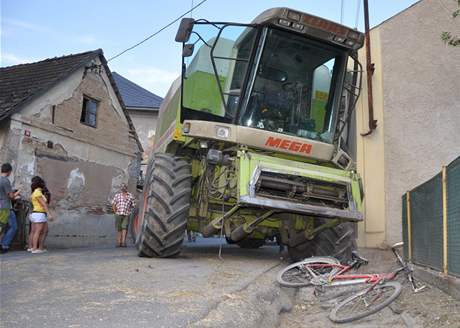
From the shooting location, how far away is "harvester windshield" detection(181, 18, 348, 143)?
266 inches

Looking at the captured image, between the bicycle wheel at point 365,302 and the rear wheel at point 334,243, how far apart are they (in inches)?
95.8

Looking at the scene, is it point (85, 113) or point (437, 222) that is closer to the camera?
point (437, 222)

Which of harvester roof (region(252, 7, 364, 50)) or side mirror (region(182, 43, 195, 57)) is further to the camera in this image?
side mirror (region(182, 43, 195, 57))

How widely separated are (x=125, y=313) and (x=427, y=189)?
14.7 feet

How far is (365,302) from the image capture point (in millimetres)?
4773

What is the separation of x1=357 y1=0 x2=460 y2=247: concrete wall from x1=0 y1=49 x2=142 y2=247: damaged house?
799 centimetres

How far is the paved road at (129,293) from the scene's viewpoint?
3398 millimetres

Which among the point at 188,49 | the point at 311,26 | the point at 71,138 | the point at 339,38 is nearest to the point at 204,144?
the point at 188,49

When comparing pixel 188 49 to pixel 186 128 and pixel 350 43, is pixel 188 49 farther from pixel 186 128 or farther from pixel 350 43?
pixel 350 43

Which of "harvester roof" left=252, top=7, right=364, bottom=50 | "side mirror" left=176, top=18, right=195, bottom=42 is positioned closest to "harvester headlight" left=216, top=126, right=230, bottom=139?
"side mirror" left=176, top=18, right=195, bottom=42

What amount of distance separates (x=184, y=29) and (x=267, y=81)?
1.37 metres

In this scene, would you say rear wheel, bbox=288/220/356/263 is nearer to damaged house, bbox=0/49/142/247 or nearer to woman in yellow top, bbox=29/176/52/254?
woman in yellow top, bbox=29/176/52/254

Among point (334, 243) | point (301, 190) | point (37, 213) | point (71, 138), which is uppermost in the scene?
point (71, 138)

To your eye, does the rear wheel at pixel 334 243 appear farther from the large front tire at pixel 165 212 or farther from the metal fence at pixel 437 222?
the large front tire at pixel 165 212
